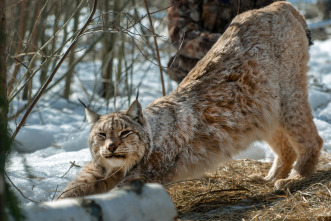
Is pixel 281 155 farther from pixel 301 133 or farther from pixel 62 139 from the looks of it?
pixel 62 139

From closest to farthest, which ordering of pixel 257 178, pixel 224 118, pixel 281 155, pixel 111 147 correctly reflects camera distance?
pixel 111 147
pixel 224 118
pixel 257 178
pixel 281 155

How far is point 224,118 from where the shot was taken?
3674 millimetres

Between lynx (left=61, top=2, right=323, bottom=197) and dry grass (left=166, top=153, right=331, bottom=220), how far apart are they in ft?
0.69

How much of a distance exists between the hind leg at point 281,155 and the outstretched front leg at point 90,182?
1673 millimetres

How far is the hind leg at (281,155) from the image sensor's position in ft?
13.9

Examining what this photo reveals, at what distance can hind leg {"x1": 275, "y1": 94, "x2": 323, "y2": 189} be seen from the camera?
3.87m

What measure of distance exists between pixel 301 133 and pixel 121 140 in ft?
5.66

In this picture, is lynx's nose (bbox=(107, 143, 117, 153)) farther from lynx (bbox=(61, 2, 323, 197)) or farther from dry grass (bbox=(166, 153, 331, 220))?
dry grass (bbox=(166, 153, 331, 220))

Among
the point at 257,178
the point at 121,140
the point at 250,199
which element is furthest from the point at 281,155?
the point at 121,140

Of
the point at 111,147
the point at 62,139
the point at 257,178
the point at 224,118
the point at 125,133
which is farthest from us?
the point at 62,139

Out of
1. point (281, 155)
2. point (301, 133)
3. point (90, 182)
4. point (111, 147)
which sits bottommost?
point (281, 155)

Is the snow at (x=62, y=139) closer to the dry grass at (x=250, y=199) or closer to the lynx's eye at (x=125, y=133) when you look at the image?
the dry grass at (x=250, y=199)

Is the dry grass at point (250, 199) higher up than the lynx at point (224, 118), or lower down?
lower down

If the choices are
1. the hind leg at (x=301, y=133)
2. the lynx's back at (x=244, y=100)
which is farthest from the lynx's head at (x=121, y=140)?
the hind leg at (x=301, y=133)
